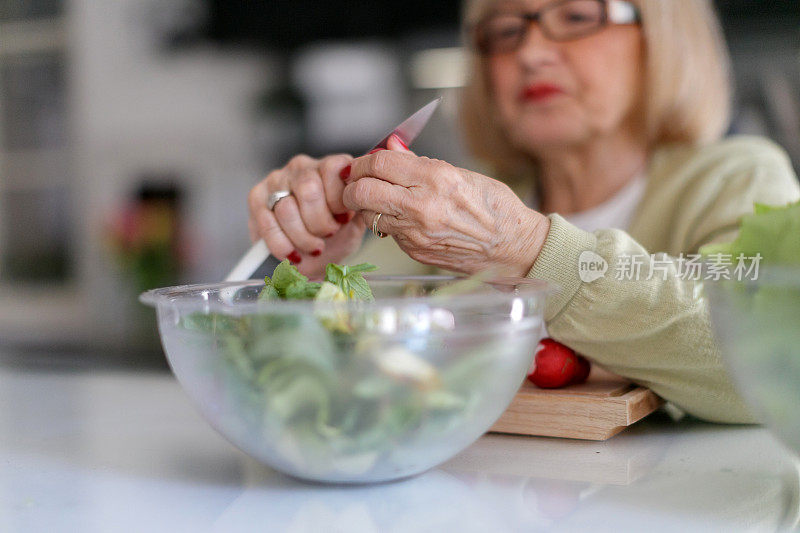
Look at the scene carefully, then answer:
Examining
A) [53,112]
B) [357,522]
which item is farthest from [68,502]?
[53,112]

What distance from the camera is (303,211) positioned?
79 centimetres

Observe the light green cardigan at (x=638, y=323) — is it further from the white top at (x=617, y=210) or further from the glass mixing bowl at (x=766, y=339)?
the white top at (x=617, y=210)

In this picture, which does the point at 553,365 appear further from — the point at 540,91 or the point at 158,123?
the point at 158,123

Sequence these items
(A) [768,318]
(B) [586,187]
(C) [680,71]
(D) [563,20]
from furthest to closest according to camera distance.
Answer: (B) [586,187] → (C) [680,71] → (D) [563,20] → (A) [768,318]

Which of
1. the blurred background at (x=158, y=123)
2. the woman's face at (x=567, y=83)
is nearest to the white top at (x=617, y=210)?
the woman's face at (x=567, y=83)

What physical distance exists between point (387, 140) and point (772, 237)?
355 millimetres

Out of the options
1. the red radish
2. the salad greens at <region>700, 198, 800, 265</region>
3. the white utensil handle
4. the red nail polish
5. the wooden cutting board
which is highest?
the red nail polish

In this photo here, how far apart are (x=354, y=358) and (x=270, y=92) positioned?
293 cm

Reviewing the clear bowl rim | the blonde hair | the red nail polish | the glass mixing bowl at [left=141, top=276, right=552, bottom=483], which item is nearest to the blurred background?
the blonde hair

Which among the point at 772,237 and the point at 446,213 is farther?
the point at 446,213

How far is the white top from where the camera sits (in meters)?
1.26

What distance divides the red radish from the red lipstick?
1.73 ft

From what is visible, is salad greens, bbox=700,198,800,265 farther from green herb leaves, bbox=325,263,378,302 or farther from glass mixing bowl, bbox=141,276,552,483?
green herb leaves, bbox=325,263,378,302

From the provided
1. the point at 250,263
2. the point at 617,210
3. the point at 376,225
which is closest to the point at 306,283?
the point at 376,225
